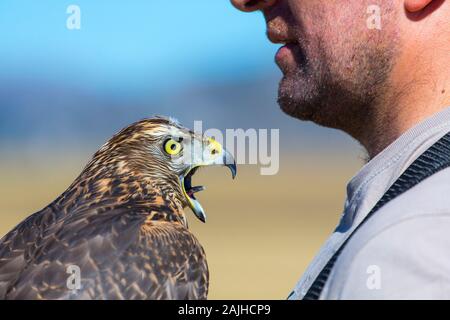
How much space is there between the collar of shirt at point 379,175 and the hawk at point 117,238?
784 millimetres

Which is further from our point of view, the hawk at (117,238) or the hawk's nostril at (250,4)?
the hawk's nostril at (250,4)

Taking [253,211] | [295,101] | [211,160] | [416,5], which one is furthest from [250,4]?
[253,211]

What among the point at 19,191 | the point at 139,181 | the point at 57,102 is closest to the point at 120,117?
the point at 57,102

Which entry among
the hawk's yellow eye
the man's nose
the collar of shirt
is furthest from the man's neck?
the hawk's yellow eye

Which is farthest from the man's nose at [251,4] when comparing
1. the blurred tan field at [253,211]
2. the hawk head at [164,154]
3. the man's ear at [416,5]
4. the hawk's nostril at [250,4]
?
the blurred tan field at [253,211]

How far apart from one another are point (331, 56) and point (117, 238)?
1269 mm

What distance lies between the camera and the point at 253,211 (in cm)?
4075

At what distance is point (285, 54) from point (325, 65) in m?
0.29

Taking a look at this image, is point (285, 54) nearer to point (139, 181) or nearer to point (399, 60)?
point (399, 60)

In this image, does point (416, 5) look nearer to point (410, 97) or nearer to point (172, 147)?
point (410, 97)

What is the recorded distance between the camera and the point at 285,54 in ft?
15.3

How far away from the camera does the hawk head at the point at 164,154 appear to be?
5266 mm

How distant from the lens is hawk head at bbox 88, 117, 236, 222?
17.3 ft

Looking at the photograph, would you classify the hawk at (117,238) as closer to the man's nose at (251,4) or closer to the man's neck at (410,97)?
the man's nose at (251,4)
